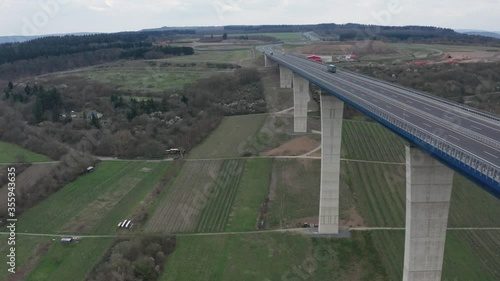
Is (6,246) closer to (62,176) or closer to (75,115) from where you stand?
(62,176)

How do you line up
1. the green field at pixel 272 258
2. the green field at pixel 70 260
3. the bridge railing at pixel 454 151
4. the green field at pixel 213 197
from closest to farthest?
the bridge railing at pixel 454 151, the green field at pixel 272 258, the green field at pixel 70 260, the green field at pixel 213 197

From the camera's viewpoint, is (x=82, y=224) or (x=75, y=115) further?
(x=75, y=115)

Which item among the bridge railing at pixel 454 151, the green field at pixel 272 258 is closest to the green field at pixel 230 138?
the green field at pixel 272 258

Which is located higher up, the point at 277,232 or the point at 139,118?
the point at 139,118

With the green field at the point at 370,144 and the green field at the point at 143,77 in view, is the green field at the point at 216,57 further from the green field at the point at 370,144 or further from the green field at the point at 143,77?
the green field at the point at 370,144

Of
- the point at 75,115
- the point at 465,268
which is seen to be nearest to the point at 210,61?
the point at 75,115

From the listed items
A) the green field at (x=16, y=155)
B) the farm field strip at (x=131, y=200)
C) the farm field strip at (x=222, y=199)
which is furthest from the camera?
the green field at (x=16, y=155)

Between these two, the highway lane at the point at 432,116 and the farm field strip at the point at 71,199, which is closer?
the highway lane at the point at 432,116

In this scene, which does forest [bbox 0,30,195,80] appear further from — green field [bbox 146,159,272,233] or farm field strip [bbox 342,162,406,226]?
farm field strip [bbox 342,162,406,226]
